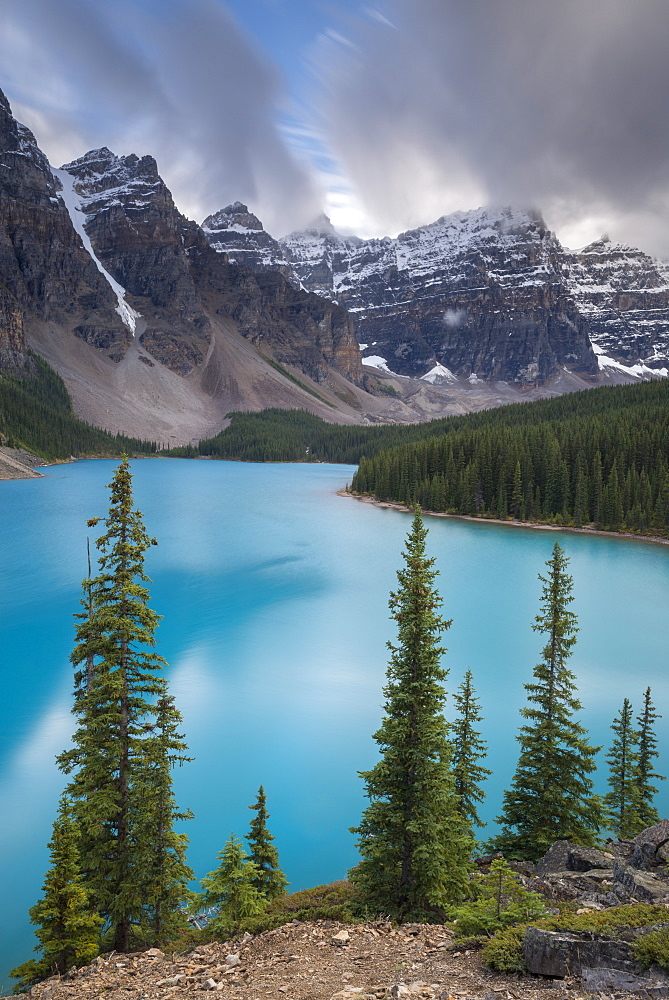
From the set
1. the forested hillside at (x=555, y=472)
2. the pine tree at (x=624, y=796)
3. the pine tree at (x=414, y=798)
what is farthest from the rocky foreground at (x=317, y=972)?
the forested hillside at (x=555, y=472)

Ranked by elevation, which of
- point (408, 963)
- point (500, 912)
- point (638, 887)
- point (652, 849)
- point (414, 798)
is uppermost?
point (638, 887)

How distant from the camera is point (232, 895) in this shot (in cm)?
1048

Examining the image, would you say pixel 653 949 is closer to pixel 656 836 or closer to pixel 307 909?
pixel 656 836

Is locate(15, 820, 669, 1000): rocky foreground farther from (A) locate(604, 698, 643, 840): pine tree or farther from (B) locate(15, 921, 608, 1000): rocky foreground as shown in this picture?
(A) locate(604, 698, 643, 840): pine tree

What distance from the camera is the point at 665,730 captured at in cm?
2323

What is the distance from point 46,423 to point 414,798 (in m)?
162

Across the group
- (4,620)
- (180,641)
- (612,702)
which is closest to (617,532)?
(612,702)

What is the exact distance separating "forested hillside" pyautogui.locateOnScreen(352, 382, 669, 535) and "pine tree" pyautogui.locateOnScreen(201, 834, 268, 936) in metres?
71.5

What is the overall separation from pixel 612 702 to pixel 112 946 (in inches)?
860

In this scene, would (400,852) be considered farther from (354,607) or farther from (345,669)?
(354,607)

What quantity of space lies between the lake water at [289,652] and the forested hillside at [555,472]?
289 inches

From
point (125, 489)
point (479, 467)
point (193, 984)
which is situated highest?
point (479, 467)

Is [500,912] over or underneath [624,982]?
underneath

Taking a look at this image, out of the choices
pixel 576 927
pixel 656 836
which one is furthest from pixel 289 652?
pixel 576 927
